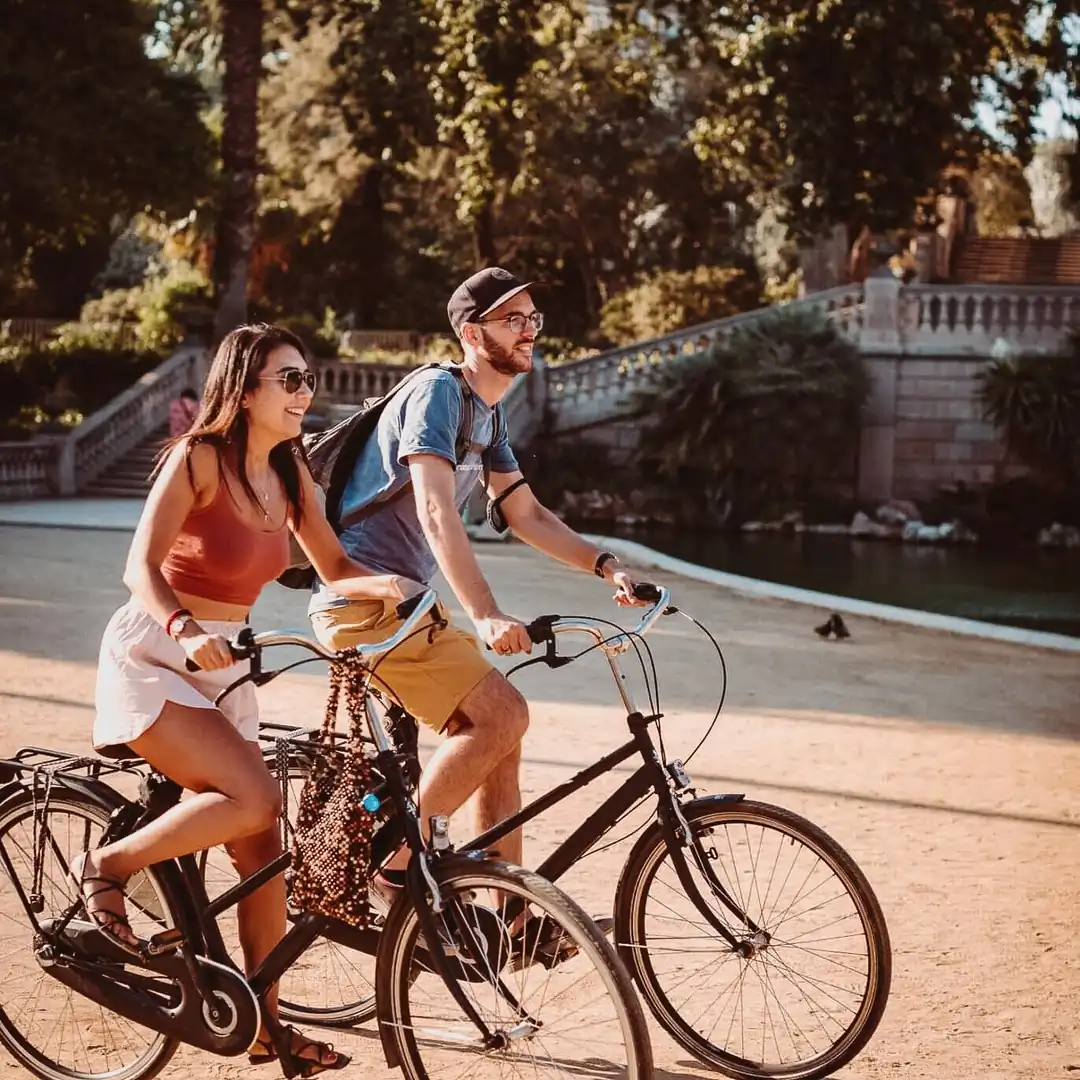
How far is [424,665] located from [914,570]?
18292 millimetres

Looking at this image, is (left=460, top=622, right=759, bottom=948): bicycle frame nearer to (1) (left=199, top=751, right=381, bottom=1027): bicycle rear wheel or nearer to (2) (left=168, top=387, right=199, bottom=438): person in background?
(1) (left=199, top=751, right=381, bottom=1027): bicycle rear wheel

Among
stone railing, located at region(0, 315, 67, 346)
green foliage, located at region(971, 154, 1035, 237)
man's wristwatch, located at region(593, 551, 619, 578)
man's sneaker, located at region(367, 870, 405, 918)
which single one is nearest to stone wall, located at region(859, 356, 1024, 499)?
green foliage, located at region(971, 154, 1035, 237)

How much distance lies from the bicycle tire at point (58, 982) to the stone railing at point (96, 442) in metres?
18.3

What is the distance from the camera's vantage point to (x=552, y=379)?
28.4 m

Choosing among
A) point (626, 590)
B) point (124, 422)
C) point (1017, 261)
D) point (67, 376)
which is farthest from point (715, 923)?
point (1017, 261)

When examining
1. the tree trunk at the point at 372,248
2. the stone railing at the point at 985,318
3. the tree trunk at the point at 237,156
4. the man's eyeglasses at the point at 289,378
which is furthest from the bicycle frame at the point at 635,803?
the tree trunk at the point at 372,248

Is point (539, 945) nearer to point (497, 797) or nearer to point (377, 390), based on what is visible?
point (497, 797)

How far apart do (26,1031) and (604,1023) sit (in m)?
1.40

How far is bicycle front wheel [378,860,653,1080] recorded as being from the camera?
11.1 feet

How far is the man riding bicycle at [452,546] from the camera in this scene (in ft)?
13.4

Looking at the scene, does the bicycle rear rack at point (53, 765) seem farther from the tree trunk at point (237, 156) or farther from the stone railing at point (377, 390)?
the stone railing at point (377, 390)

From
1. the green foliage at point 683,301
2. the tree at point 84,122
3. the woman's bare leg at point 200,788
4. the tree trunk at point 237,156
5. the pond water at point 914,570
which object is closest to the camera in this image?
the woman's bare leg at point 200,788

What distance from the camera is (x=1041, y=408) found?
26.9 metres

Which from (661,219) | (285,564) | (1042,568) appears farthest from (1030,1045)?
(661,219)
